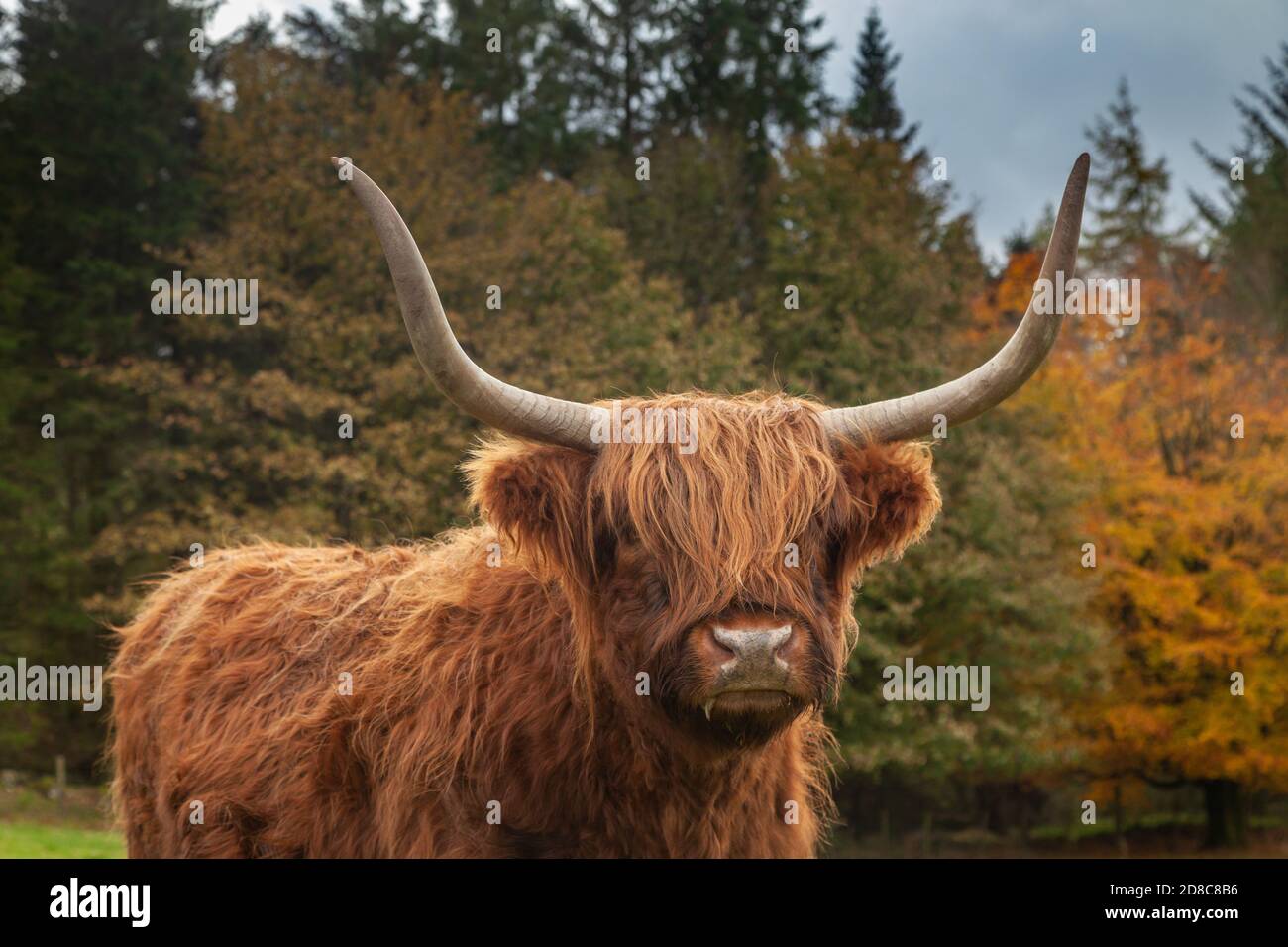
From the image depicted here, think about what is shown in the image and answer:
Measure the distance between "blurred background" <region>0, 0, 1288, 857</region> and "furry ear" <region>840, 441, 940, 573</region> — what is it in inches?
574

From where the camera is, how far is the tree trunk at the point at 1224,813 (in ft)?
76.1

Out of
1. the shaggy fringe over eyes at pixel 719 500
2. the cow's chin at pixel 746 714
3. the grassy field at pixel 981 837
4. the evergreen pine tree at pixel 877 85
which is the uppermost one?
the evergreen pine tree at pixel 877 85

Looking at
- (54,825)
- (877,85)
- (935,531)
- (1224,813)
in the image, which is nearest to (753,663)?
(935,531)

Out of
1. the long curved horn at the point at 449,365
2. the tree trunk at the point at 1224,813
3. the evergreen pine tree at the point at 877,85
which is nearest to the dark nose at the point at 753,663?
the long curved horn at the point at 449,365

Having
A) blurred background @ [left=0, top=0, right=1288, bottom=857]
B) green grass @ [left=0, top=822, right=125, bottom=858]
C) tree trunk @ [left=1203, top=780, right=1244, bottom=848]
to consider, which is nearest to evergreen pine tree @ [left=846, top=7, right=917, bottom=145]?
blurred background @ [left=0, top=0, right=1288, bottom=857]

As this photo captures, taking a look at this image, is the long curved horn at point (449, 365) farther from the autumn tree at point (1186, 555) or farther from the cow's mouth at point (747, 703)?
the autumn tree at point (1186, 555)

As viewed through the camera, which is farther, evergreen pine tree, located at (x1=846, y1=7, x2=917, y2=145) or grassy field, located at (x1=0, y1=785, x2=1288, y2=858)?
evergreen pine tree, located at (x1=846, y1=7, x2=917, y2=145)

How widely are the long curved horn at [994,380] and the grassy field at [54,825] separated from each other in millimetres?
11130

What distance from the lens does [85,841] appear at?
1459cm

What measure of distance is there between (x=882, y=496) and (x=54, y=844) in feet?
41.9

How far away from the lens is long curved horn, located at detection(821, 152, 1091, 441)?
344 centimetres

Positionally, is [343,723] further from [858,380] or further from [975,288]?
[975,288]

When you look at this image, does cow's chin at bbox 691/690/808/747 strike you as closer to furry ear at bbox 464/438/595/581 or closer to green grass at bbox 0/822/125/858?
furry ear at bbox 464/438/595/581
